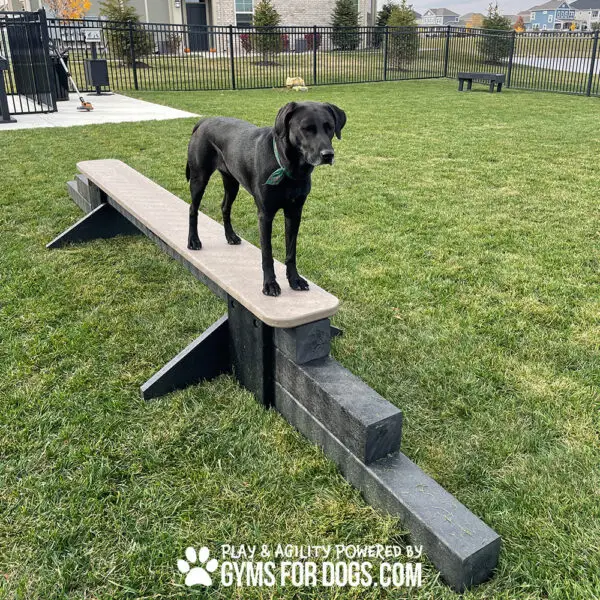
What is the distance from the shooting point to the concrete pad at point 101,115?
416 inches

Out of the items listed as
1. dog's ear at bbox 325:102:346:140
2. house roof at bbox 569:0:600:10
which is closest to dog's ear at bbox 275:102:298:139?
dog's ear at bbox 325:102:346:140

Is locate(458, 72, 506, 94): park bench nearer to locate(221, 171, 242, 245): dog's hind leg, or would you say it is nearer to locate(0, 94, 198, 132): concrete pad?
locate(0, 94, 198, 132): concrete pad

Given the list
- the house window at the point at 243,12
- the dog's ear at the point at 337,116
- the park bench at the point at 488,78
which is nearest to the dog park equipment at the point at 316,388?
the dog's ear at the point at 337,116

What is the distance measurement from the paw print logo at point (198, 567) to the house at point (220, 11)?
41181 mm

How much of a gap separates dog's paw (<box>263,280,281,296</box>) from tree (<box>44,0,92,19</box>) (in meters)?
40.1

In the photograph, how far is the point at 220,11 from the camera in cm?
3781

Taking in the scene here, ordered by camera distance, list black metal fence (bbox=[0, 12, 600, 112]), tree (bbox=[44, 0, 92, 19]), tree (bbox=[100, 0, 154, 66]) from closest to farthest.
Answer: black metal fence (bbox=[0, 12, 600, 112])
tree (bbox=[100, 0, 154, 66])
tree (bbox=[44, 0, 92, 19])

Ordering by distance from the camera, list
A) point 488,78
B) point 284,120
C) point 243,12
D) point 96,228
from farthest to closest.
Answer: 1. point 243,12
2. point 488,78
3. point 96,228
4. point 284,120

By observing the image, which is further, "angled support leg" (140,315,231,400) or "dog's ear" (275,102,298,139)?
"angled support leg" (140,315,231,400)

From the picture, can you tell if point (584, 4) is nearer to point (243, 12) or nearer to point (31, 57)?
point (243, 12)

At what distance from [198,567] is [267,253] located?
1288mm

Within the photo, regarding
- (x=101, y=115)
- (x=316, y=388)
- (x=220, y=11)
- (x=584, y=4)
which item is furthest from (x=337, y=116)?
(x=584, y=4)

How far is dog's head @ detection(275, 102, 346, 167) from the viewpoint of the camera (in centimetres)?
207

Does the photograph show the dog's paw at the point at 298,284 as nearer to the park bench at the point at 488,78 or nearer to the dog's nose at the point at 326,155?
the dog's nose at the point at 326,155
